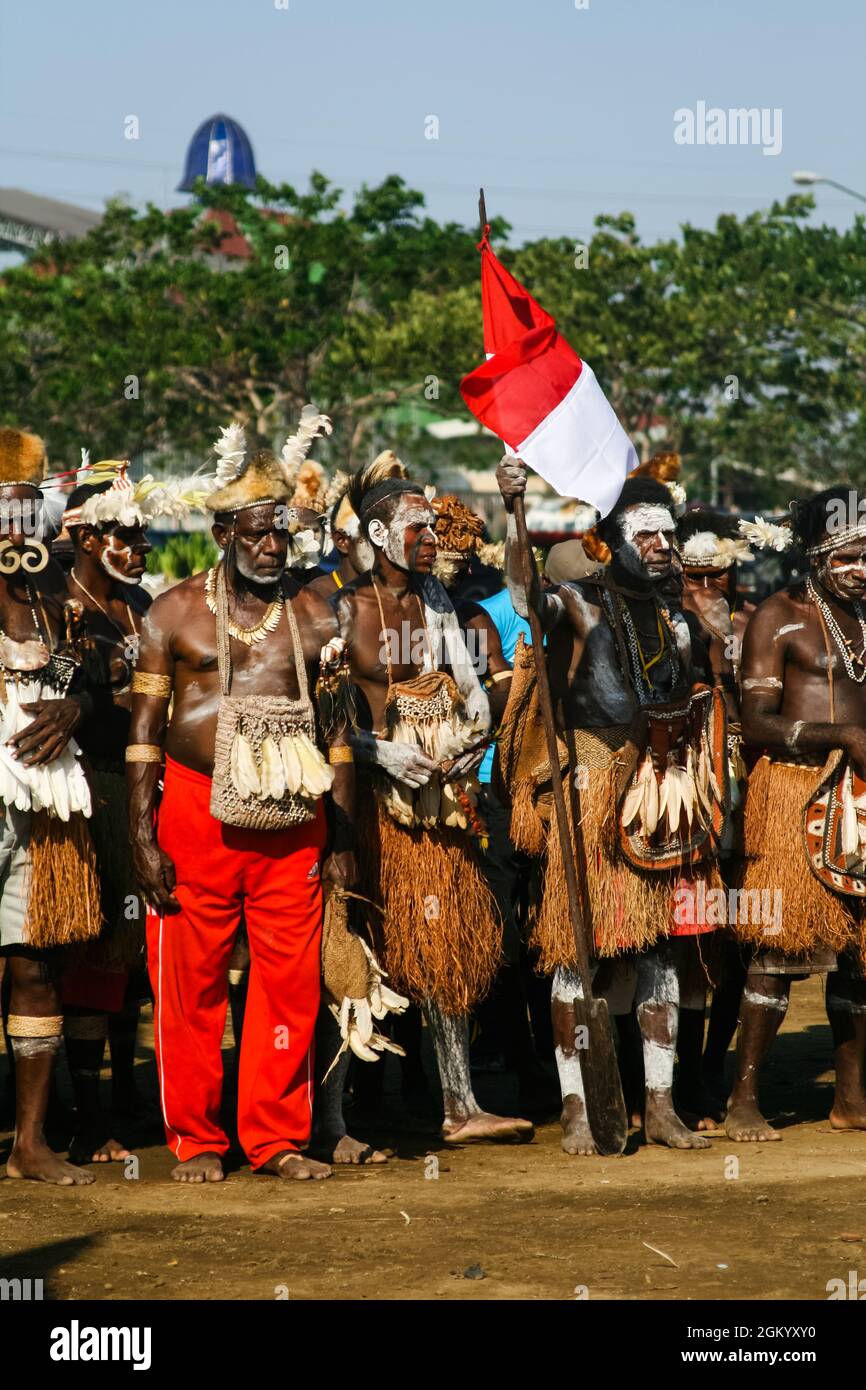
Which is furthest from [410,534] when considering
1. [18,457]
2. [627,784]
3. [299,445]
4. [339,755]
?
[18,457]

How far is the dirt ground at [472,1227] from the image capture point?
16.5 feet

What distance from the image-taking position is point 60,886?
622cm

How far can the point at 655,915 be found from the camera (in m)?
6.67

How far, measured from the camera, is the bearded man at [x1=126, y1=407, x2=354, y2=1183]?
6250 millimetres

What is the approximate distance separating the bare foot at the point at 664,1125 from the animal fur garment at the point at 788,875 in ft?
2.11

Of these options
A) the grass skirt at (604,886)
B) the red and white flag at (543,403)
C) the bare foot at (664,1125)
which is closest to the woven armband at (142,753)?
the grass skirt at (604,886)

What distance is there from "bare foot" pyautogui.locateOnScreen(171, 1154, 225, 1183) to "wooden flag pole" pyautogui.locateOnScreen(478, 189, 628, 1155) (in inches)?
50.1

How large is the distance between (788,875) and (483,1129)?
4.58ft

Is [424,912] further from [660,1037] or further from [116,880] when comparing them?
[116,880]

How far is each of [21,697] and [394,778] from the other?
1306mm

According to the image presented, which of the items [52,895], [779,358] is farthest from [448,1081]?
[779,358]

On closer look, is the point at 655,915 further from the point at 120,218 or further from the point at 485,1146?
the point at 120,218

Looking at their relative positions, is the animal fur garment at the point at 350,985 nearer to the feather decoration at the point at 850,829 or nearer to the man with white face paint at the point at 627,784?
the man with white face paint at the point at 627,784

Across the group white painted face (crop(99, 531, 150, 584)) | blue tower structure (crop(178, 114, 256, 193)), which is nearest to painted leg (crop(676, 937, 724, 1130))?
white painted face (crop(99, 531, 150, 584))
